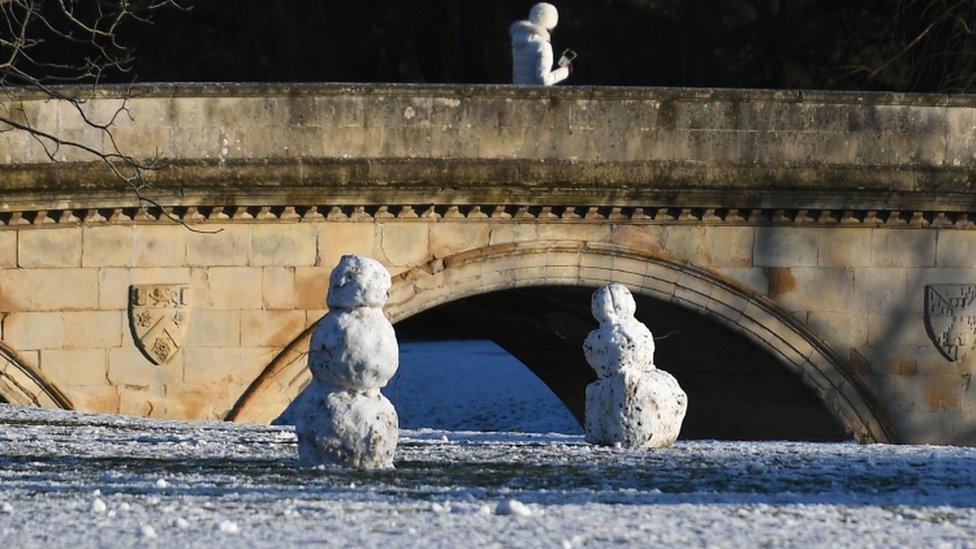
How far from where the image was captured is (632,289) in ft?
46.2

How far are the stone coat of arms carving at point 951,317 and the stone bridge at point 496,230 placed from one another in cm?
1

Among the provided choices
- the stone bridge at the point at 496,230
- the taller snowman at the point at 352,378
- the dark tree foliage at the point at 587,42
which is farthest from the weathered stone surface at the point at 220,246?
the dark tree foliage at the point at 587,42

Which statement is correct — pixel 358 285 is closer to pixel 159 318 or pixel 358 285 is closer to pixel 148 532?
pixel 148 532

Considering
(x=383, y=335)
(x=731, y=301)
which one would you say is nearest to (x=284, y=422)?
(x=731, y=301)

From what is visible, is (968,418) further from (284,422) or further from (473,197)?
(284,422)

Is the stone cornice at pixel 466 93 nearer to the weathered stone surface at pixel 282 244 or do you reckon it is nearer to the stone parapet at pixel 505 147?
the stone parapet at pixel 505 147

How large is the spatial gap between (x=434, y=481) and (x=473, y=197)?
18.8ft

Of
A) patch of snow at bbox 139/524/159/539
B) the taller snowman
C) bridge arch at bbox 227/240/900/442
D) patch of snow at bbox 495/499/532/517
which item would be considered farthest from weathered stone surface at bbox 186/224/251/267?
patch of snow at bbox 139/524/159/539

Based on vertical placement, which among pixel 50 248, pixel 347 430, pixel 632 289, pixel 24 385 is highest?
pixel 50 248

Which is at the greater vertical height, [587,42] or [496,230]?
[587,42]

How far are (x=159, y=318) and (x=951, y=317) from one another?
16.4 feet

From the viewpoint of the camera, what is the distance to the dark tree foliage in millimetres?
19453

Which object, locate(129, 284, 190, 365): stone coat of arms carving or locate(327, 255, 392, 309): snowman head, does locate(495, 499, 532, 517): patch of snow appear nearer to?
locate(327, 255, 392, 309): snowman head

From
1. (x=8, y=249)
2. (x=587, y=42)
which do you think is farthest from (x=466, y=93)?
(x=587, y=42)
